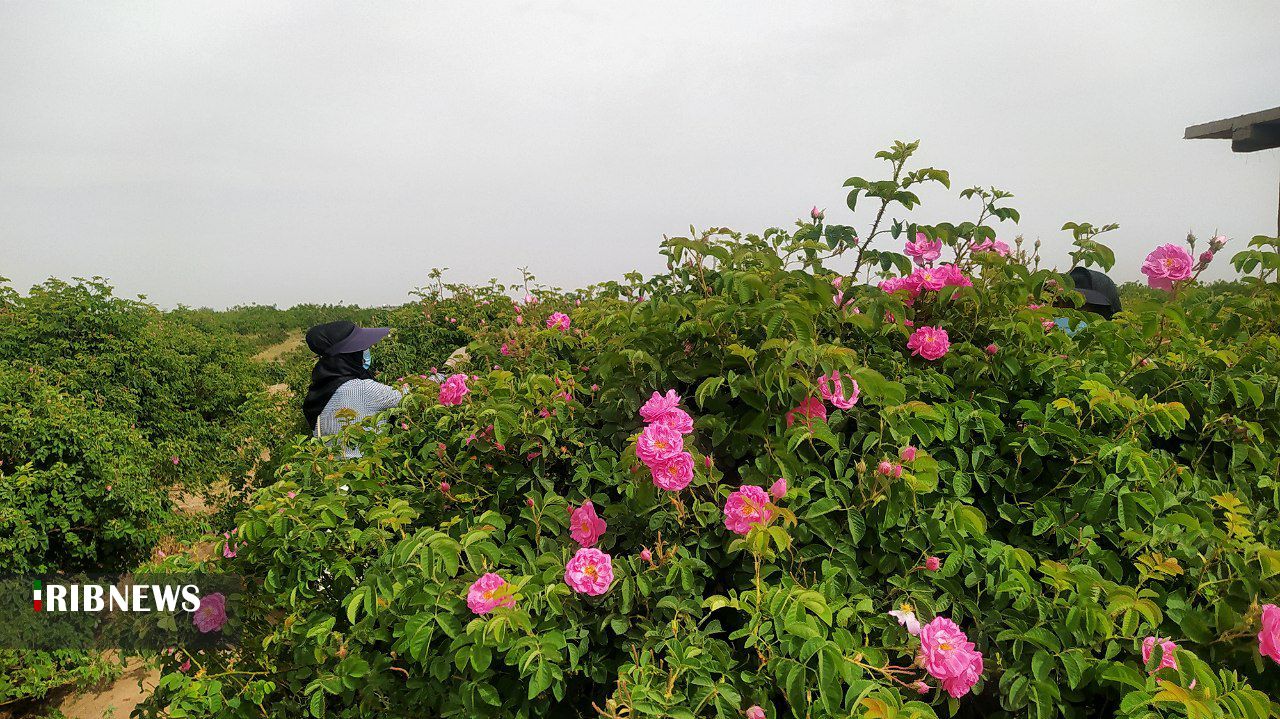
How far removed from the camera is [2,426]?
12.8 feet

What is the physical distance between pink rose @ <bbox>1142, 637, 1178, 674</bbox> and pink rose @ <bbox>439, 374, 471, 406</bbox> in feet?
6.34

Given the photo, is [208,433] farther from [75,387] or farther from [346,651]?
[346,651]

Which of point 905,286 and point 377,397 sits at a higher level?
point 905,286

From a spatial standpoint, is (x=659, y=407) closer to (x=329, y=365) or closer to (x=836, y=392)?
(x=836, y=392)

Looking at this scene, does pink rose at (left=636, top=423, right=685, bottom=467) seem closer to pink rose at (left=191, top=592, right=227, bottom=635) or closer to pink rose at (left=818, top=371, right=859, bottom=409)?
pink rose at (left=818, top=371, right=859, bottom=409)

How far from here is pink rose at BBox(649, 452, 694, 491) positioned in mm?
1599

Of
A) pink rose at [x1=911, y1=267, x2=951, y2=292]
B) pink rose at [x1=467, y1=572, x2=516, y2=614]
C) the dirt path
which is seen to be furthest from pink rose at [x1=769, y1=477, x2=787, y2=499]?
the dirt path

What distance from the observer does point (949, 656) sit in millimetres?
1477

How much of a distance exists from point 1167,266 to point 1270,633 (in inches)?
53.8

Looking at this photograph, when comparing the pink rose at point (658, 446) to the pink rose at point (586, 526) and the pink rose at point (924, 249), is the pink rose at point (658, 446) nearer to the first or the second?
the pink rose at point (586, 526)

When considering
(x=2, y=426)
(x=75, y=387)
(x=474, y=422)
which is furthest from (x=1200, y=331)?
(x=75, y=387)

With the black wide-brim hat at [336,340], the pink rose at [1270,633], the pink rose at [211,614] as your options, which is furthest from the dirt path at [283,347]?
the pink rose at [1270,633]

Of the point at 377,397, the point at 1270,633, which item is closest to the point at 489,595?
the point at 1270,633

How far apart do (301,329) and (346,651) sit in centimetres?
2389
